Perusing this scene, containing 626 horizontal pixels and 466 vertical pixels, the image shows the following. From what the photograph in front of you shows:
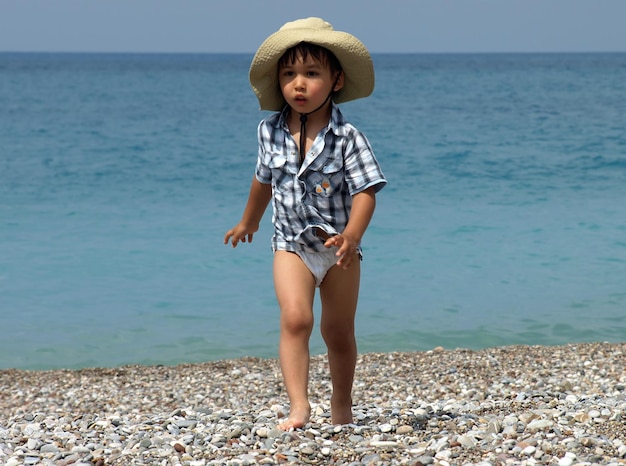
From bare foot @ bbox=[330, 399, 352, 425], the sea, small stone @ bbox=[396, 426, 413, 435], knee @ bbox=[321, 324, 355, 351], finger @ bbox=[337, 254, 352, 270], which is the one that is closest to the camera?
finger @ bbox=[337, 254, 352, 270]

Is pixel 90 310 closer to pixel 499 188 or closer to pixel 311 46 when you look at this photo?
pixel 311 46

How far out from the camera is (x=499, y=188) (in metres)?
17.1

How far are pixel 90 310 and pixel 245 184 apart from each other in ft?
30.2

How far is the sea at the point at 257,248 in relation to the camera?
27.4 ft

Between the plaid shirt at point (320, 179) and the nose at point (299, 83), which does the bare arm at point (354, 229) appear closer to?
the plaid shirt at point (320, 179)

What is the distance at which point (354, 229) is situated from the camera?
3.67m

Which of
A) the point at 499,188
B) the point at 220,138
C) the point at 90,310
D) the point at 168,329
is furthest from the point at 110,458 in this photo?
the point at 220,138

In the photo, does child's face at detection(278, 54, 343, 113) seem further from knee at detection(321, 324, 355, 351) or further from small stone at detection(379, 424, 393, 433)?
small stone at detection(379, 424, 393, 433)

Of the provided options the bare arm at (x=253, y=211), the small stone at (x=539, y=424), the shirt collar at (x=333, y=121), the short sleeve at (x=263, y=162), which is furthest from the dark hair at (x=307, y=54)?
the small stone at (x=539, y=424)

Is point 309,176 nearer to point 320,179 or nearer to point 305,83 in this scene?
point 320,179

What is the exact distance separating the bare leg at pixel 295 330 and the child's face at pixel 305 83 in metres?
0.68

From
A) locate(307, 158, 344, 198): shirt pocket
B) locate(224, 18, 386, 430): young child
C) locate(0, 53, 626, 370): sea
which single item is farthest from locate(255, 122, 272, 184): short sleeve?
locate(0, 53, 626, 370): sea

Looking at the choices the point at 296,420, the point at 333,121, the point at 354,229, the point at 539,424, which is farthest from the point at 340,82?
the point at 539,424

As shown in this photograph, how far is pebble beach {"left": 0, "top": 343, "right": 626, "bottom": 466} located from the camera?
3.50 meters
